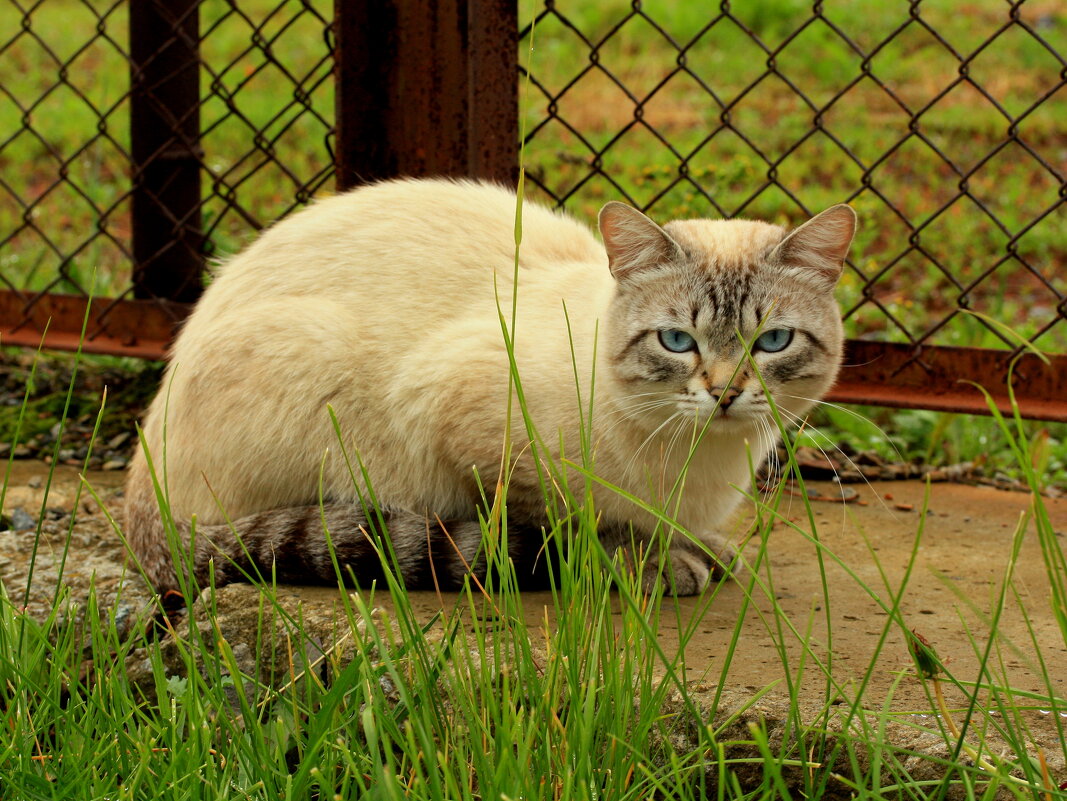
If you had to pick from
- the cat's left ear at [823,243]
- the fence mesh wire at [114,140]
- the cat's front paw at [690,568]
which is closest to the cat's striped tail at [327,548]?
the cat's front paw at [690,568]

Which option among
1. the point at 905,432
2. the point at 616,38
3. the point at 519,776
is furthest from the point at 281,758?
the point at 616,38

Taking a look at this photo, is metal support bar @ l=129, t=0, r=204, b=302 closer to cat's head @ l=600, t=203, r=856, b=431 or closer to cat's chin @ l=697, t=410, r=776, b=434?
cat's head @ l=600, t=203, r=856, b=431

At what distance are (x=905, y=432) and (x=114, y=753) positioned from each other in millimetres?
3042

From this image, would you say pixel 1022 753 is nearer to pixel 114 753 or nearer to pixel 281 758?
pixel 281 758

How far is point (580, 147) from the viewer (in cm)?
732

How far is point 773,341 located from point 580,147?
198 inches

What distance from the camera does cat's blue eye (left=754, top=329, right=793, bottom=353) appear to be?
98.7 inches

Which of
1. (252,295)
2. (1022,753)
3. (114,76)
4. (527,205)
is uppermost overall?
(114,76)

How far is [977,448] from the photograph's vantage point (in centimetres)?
404

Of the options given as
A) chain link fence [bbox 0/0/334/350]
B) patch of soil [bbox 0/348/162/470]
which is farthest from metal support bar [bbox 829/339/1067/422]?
patch of soil [bbox 0/348/162/470]

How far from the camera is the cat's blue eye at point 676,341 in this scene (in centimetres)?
252

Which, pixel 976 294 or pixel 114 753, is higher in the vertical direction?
pixel 976 294

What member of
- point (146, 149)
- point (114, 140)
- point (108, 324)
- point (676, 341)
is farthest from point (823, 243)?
point (114, 140)

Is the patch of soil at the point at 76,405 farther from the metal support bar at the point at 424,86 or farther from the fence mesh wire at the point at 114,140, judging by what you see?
the metal support bar at the point at 424,86
